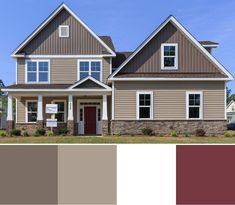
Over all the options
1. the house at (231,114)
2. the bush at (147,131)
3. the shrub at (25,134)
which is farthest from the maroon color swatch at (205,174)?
the house at (231,114)

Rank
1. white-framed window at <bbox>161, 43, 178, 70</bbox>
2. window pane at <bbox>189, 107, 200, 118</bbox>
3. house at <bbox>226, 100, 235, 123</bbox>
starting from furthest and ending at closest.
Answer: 1. house at <bbox>226, 100, 235, 123</bbox>
2. white-framed window at <bbox>161, 43, 178, 70</bbox>
3. window pane at <bbox>189, 107, 200, 118</bbox>

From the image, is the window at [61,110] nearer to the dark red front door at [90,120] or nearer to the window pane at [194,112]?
the dark red front door at [90,120]

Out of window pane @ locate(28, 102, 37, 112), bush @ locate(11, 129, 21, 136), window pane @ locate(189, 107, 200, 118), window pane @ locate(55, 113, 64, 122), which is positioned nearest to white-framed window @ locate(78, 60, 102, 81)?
window pane @ locate(55, 113, 64, 122)

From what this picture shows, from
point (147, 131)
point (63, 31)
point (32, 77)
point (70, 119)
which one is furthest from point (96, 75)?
point (147, 131)

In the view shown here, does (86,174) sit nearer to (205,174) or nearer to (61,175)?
(61,175)

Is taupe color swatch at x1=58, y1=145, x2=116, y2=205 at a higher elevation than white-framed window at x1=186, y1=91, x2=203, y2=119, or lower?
lower

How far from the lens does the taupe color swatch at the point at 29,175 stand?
24.3ft

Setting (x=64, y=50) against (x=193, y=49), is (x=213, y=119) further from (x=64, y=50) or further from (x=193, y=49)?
(x=64, y=50)

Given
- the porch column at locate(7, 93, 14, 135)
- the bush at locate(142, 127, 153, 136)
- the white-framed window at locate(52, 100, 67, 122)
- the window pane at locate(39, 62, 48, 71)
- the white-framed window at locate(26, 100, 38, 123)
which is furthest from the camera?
the white-framed window at locate(52, 100, 67, 122)

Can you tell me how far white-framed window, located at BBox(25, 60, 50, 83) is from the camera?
29.1 m

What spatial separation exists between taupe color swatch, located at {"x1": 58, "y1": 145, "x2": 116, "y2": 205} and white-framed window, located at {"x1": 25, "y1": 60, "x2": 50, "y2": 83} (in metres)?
22.3

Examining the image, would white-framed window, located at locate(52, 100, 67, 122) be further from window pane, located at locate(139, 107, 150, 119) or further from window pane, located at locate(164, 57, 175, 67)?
window pane, located at locate(164, 57, 175, 67)

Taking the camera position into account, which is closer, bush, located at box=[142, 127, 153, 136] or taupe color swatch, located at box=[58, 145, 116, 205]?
taupe color swatch, located at box=[58, 145, 116, 205]

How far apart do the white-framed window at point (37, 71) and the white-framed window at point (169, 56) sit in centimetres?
911
